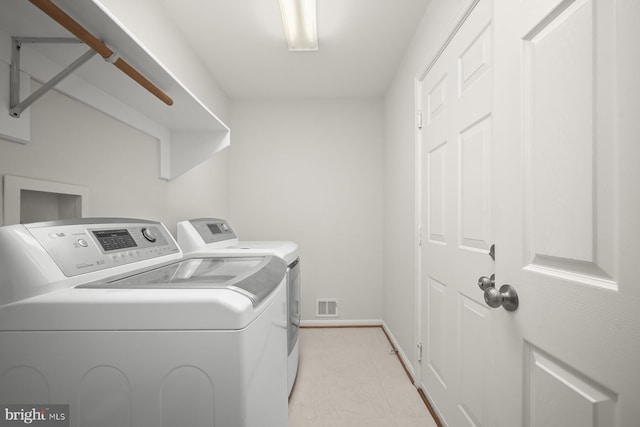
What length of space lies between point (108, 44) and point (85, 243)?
60cm

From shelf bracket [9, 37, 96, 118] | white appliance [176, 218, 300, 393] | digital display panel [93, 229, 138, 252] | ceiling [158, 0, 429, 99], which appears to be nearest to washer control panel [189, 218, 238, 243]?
white appliance [176, 218, 300, 393]

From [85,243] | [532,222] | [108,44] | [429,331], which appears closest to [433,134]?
[532,222]

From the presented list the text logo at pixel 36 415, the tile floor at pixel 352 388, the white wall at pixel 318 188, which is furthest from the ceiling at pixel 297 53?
the tile floor at pixel 352 388

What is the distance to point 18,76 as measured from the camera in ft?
2.80

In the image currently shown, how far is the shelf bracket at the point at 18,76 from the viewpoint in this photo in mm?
839

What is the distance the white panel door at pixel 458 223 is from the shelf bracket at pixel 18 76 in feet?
4.65

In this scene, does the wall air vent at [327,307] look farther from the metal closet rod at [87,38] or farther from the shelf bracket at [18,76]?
the shelf bracket at [18,76]

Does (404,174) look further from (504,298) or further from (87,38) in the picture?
(87,38)

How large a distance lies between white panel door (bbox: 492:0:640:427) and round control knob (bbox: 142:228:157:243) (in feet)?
4.37

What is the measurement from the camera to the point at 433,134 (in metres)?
1.74

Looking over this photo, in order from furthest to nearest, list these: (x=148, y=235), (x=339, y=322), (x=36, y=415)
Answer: (x=339, y=322), (x=148, y=235), (x=36, y=415)

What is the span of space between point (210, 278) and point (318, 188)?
7.73 feet

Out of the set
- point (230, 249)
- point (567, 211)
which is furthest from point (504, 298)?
point (230, 249)

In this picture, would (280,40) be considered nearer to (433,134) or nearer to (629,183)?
(433,134)
